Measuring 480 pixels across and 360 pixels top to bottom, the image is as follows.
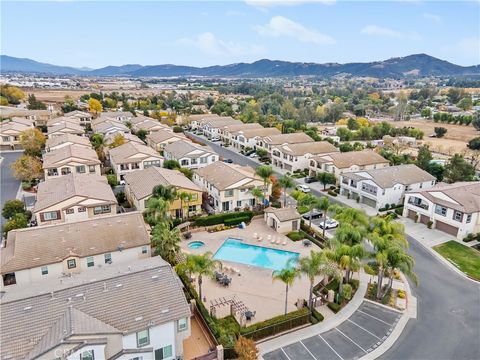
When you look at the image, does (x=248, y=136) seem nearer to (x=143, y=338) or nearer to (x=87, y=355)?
(x=143, y=338)

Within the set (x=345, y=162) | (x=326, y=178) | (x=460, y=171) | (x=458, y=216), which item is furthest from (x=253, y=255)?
(x=460, y=171)

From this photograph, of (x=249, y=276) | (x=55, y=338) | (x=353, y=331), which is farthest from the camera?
(x=249, y=276)

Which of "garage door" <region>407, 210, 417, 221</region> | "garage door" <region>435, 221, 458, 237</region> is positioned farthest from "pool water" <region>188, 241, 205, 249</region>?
"garage door" <region>435, 221, 458, 237</region>

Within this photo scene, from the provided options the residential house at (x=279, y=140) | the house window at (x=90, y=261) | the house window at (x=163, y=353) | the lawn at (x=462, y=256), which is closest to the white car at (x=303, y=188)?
the residential house at (x=279, y=140)

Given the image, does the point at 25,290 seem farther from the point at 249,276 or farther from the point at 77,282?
the point at 249,276

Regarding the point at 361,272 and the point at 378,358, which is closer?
the point at 378,358

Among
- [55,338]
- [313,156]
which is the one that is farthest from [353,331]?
[313,156]

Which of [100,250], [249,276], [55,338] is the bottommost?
[249,276]

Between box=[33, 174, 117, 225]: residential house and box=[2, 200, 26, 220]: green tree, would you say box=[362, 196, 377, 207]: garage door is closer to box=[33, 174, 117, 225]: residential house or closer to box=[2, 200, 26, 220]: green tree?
box=[33, 174, 117, 225]: residential house
